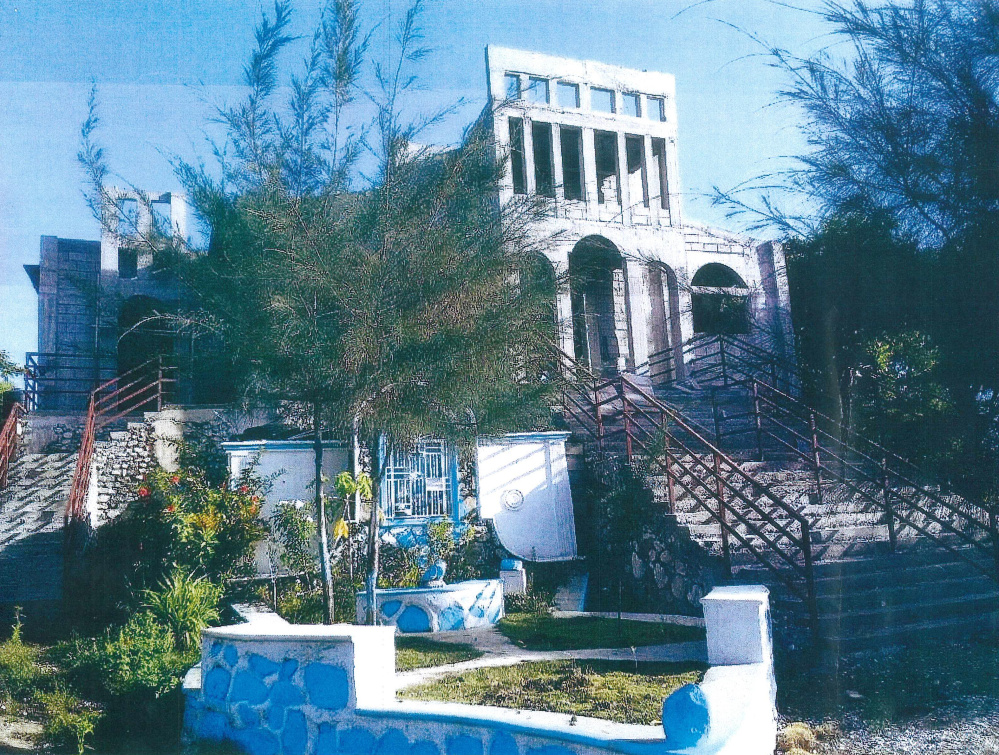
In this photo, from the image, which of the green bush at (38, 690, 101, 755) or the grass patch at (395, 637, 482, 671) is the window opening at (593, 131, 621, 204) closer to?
the grass patch at (395, 637, 482, 671)

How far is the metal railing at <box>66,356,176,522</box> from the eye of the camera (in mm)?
9906

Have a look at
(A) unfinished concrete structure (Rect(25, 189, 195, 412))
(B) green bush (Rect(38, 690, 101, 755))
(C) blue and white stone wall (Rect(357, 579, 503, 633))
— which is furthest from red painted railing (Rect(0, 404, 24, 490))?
(C) blue and white stone wall (Rect(357, 579, 503, 633))

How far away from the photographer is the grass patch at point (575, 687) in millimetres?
4664

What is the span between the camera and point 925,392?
5.73m

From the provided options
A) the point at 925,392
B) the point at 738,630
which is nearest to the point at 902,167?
the point at 925,392

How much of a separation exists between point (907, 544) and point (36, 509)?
35.9 feet

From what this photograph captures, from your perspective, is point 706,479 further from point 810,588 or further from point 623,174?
point 623,174

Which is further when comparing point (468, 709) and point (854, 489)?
point (854, 489)

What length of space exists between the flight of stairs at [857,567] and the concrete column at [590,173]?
22.7 feet

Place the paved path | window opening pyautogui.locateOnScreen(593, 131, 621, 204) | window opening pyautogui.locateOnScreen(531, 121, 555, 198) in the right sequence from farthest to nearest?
window opening pyautogui.locateOnScreen(593, 131, 621, 204), window opening pyautogui.locateOnScreen(531, 121, 555, 198), the paved path

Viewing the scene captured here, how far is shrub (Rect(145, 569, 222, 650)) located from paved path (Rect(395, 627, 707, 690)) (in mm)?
2049

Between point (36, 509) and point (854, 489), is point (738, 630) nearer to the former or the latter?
point (854, 489)

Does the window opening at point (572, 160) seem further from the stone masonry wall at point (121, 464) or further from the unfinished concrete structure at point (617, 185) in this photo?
the stone masonry wall at point (121, 464)

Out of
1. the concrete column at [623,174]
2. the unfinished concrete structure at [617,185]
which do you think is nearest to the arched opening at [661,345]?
the unfinished concrete structure at [617,185]
